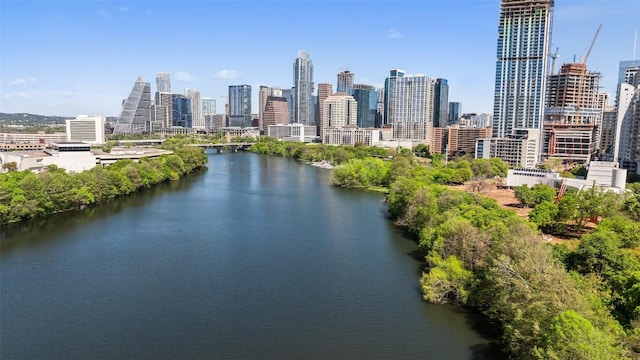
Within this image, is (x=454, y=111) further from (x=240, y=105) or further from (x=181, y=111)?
(x=181, y=111)

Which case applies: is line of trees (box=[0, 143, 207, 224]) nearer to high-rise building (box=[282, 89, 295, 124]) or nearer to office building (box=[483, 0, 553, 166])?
office building (box=[483, 0, 553, 166])

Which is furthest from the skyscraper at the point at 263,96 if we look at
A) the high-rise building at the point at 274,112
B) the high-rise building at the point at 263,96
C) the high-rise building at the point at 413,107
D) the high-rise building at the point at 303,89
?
the high-rise building at the point at 413,107

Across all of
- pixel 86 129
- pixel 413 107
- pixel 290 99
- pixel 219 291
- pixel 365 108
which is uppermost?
pixel 290 99

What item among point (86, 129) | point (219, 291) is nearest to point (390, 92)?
point (86, 129)

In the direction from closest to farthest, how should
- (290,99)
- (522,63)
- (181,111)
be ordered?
(522,63)
(181,111)
(290,99)

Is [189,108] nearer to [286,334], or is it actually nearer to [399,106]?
[399,106]

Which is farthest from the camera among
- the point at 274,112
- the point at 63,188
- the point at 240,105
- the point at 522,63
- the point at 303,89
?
the point at 240,105

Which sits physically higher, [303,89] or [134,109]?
[303,89]
